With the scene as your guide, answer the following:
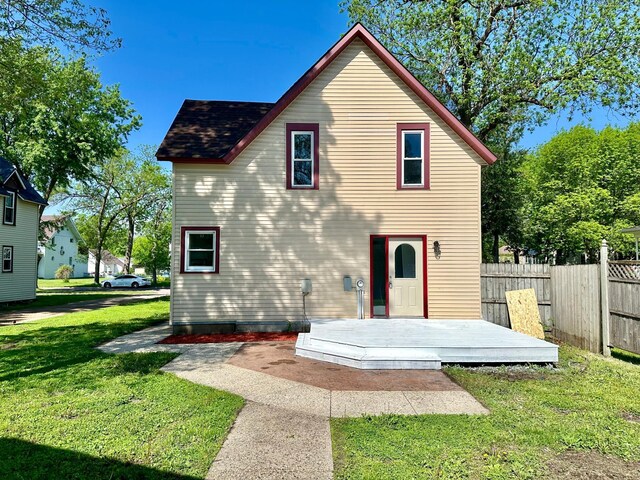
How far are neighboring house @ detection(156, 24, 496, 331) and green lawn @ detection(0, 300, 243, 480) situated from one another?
3093 mm

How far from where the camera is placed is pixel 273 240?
991cm

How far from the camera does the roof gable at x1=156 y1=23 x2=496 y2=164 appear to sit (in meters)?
9.77

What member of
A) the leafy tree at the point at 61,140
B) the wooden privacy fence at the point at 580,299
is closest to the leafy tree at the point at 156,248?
the leafy tree at the point at 61,140

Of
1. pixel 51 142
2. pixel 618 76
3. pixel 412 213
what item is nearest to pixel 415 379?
pixel 412 213

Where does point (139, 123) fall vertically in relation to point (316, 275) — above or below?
above

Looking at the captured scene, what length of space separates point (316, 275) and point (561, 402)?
6195mm

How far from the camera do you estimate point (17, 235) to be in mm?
19266

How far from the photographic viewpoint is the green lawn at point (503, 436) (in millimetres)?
3240

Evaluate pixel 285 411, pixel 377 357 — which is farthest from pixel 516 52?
pixel 285 411

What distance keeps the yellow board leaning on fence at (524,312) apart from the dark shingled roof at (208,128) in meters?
8.99

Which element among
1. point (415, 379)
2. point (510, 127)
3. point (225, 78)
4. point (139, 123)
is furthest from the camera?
point (139, 123)

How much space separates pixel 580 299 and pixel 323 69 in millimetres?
8857

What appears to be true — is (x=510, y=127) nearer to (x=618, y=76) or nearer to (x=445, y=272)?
(x=618, y=76)

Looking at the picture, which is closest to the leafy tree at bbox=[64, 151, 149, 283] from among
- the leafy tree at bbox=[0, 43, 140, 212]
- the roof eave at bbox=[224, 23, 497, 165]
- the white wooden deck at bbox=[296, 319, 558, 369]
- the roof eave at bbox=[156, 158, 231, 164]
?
the leafy tree at bbox=[0, 43, 140, 212]
